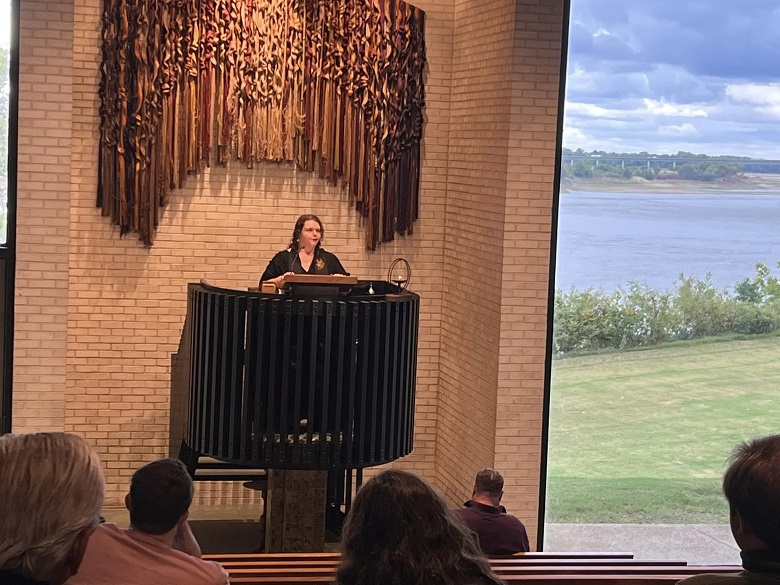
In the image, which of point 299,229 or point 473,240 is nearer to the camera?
point 299,229

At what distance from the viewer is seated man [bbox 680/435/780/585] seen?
2547mm

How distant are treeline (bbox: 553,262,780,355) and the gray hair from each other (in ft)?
19.5

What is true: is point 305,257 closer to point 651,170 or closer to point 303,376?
point 303,376

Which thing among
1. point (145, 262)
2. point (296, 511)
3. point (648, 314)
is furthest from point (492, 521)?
point (145, 262)

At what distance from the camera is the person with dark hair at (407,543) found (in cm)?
257

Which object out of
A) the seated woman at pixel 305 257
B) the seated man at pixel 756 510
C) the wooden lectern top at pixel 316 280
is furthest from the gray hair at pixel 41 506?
the seated woman at pixel 305 257

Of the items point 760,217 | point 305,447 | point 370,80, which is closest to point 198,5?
point 370,80

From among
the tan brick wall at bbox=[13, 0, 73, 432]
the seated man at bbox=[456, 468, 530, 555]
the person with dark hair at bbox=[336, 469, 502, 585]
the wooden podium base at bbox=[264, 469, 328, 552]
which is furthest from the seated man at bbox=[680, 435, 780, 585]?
the tan brick wall at bbox=[13, 0, 73, 432]

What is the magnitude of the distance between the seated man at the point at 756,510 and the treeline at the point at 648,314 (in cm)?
530

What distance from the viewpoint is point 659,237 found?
26.7 feet

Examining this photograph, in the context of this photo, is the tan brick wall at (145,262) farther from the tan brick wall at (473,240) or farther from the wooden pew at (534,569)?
the wooden pew at (534,569)

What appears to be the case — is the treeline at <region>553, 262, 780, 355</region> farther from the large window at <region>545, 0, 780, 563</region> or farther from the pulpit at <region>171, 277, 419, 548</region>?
the pulpit at <region>171, 277, 419, 548</region>

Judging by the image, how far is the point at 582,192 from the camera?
792 centimetres

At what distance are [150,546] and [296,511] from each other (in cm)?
322
